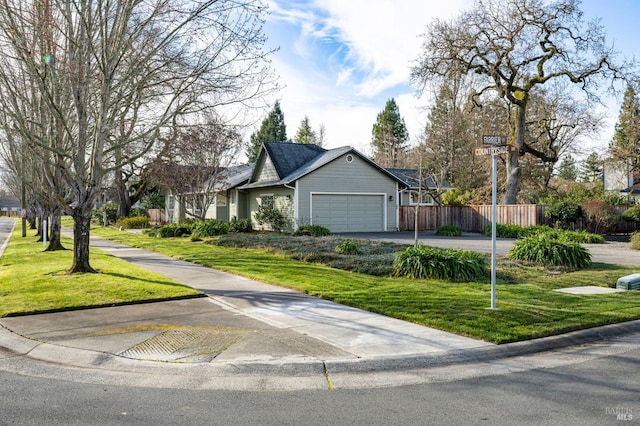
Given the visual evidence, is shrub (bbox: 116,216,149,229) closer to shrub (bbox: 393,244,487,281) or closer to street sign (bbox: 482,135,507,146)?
shrub (bbox: 393,244,487,281)

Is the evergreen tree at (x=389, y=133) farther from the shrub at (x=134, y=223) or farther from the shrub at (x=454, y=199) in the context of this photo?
the shrub at (x=134, y=223)

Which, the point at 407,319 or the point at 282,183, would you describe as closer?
the point at 407,319

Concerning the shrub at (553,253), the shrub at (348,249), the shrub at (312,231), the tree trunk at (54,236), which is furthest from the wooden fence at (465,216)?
the tree trunk at (54,236)

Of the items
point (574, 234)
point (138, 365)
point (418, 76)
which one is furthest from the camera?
point (418, 76)

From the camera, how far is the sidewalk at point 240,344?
18.3 ft

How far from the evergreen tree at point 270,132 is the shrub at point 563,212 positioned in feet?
151

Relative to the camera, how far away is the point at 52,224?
2088 cm

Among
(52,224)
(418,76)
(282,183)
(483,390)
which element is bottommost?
(483,390)

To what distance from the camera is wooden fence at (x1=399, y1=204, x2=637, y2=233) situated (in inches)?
1172

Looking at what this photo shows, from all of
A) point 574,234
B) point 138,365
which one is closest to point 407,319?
point 138,365

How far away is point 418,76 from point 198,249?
19.2 meters

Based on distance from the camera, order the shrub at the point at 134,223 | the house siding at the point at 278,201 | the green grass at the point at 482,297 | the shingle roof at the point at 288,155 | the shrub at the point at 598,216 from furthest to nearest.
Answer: the shrub at the point at 134,223
the shingle roof at the point at 288,155
the house siding at the point at 278,201
the shrub at the point at 598,216
the green grass at the point at 482,297

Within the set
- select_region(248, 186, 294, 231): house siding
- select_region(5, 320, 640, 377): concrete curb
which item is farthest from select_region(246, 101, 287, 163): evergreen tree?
select_region(5, 320, 640, 377): concrete curb

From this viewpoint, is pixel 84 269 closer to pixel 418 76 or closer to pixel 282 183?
pixel 282 183
